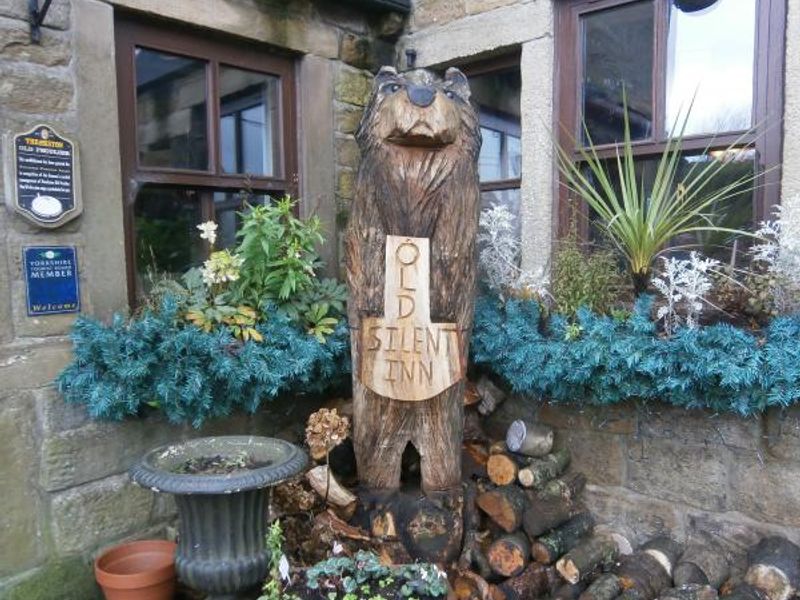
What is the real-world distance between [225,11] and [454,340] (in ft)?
6.64

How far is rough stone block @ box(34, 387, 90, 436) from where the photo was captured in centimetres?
251

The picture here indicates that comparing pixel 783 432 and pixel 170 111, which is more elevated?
pixel 170 111

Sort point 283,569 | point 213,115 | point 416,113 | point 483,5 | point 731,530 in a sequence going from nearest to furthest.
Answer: point 283,569 < point 416,113 < point 731,530 < point 213,115 < point 483,5

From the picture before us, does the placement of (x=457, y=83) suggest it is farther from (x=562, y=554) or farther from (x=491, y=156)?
(x=562, y=554)

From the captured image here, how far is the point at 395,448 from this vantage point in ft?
8.86

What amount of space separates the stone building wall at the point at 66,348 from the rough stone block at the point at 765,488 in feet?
7.70

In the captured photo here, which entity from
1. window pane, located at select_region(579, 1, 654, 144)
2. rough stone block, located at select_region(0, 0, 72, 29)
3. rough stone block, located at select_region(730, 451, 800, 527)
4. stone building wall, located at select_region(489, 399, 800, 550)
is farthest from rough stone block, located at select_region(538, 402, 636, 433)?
rough stone block, located at select_region(0, 0, 72, 29)

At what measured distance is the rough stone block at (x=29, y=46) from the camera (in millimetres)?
2400

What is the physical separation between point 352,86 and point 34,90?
5.76 feet

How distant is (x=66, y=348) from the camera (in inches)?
102

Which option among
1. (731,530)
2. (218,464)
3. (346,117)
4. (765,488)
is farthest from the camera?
(346,117)

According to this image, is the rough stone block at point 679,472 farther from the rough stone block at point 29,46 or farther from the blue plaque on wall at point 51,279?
the rough stone block at point 29,46

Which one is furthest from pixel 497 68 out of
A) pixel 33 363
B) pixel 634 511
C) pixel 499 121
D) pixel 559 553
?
pixel 33 363

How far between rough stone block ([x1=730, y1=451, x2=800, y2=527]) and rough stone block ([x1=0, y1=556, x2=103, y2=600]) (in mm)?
2812
